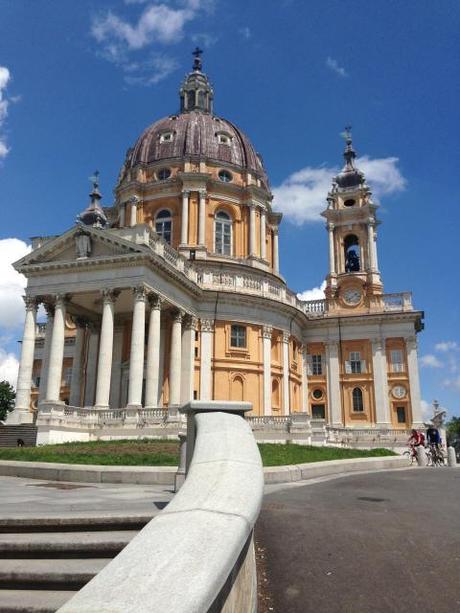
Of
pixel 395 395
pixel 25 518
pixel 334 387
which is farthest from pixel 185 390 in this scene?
pixel 25 518

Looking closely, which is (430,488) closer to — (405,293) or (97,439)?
(97,439)

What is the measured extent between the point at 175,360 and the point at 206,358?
3.64m

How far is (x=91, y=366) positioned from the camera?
36.5m

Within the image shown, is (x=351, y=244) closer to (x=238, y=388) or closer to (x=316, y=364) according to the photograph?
(x=316, y=364)

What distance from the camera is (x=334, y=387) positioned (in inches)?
1843

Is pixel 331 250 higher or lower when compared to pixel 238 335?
higher

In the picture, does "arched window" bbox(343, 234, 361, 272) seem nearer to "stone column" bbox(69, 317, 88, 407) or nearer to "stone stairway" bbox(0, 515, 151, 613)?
"stone column" bbox(69, 317, 88, 407)

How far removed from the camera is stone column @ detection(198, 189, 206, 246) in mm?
43812

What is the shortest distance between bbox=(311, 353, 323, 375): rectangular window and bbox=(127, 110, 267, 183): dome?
57.3 feet

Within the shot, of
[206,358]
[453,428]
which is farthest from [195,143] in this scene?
[453,428]

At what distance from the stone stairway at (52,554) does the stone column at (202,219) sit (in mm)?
38779

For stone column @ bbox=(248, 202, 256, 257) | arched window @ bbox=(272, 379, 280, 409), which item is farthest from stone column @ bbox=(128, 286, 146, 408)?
stone column @ bbox=(248, 202, 256, 257)

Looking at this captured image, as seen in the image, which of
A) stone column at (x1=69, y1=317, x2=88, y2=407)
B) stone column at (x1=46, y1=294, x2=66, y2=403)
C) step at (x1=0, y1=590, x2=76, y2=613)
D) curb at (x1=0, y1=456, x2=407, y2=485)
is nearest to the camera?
step at (x1=0, y1=590, x2=76, y2=613)

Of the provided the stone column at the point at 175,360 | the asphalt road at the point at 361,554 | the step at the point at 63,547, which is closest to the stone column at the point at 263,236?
the stone column at the point at 175,360
